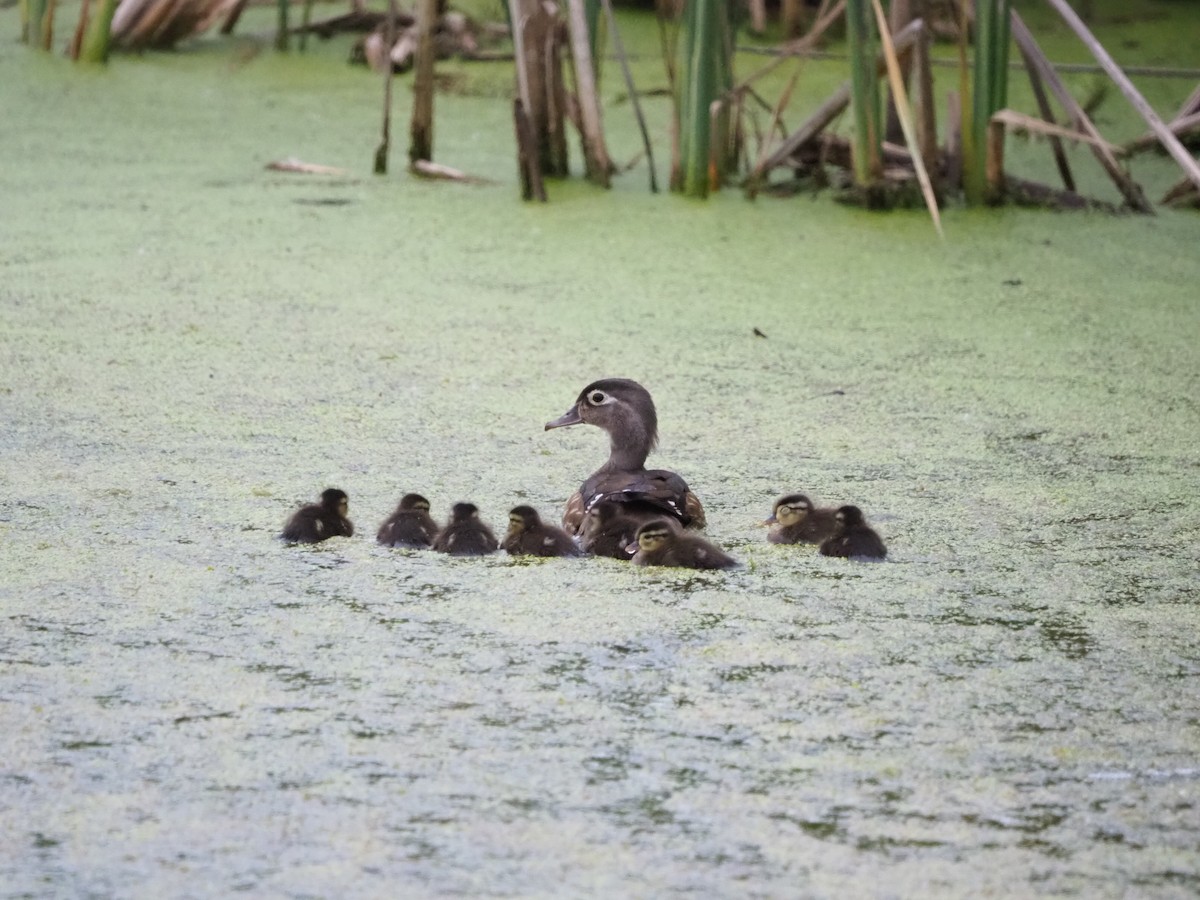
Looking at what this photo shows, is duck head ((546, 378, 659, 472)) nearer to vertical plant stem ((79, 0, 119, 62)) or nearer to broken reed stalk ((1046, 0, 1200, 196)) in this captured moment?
broken reed stalk ((1046, 0, 1200, 196))

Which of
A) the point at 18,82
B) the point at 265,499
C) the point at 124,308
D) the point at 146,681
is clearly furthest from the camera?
the point at 18,82

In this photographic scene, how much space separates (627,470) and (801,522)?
14.6 inches

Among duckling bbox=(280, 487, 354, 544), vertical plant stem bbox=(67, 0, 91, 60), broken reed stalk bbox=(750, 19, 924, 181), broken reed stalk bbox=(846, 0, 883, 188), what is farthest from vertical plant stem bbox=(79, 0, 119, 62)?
duckling bbox=(280, 487, 354, 544)

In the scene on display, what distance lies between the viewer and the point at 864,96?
16.7 feet

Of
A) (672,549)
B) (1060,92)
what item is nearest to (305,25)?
(1060,92)

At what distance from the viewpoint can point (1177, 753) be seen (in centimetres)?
222

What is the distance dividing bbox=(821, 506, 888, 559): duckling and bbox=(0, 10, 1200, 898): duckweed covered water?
0.04 m

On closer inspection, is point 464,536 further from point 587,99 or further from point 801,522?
point 587,99

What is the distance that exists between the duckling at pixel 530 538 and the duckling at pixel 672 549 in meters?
0.15

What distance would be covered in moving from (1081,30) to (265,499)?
2542 millimetres

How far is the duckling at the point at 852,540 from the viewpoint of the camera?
2.92m

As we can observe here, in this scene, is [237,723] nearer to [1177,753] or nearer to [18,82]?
[1177,753]

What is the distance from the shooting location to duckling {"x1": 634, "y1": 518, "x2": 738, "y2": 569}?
285cm

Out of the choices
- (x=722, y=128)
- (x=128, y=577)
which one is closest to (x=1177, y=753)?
(x=128, y=577)
